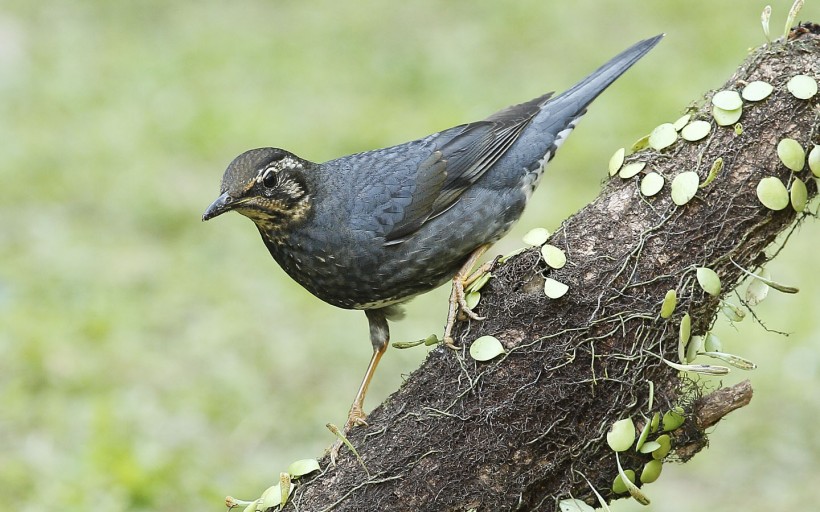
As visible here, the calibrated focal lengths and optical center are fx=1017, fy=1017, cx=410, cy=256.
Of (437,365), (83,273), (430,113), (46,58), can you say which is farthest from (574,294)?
(46,58)

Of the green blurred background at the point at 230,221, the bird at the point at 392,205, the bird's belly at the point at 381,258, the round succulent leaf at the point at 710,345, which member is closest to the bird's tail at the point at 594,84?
the bird at the point at 392,205

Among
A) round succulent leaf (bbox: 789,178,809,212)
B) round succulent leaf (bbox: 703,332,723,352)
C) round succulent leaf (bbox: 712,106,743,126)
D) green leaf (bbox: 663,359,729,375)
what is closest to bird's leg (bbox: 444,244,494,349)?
green leaf (bbox: 663,359,729,375)

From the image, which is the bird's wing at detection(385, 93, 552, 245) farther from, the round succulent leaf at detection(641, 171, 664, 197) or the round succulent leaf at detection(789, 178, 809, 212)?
the round succulent leaf at detection(789, 178, 809, 212)

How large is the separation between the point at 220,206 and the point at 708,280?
184 cm

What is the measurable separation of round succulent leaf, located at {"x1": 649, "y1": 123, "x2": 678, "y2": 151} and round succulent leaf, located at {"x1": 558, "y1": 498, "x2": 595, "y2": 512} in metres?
1.20

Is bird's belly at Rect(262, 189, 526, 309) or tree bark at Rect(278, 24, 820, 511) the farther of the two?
bird's belly at Rect(262, 189, 526, 309)

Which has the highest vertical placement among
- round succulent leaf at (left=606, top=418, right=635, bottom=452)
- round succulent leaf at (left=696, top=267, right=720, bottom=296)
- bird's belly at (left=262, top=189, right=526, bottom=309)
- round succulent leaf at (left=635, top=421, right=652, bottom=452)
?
bird's belly at (left=262, top=189, right=526, bottom=309)

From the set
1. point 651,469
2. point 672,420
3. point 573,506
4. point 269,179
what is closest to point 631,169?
point 672,420

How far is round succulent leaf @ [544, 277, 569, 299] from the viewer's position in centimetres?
322

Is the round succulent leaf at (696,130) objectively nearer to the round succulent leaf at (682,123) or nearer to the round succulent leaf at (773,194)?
the round succulent leaf at (682,123)

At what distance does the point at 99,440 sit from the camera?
215 inches

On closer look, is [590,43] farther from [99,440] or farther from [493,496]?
[493,496]

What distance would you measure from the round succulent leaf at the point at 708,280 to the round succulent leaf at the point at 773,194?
28 cm

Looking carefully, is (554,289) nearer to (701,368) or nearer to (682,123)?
(701,368)
